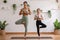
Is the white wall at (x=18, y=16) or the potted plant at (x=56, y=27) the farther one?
the white wall at (x=18, y=16)

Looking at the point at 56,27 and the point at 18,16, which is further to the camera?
the point at 18,16

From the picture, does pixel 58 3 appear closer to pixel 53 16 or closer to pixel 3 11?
pixel 53 16

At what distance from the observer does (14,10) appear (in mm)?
5914

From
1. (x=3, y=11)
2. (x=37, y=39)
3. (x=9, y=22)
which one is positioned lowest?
(x=37, y=39)

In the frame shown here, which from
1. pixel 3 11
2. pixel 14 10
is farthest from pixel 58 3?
pixel 3 11

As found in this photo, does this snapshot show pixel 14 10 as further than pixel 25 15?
Yes

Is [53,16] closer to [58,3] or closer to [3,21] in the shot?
[58,3]

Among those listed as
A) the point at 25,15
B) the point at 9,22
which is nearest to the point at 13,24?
the point at 9,22

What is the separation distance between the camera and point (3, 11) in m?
5.89

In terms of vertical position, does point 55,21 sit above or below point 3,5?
below

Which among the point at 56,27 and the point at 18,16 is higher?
the point at 18,16

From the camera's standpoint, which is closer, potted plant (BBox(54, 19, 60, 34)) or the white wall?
potted plant (BBox(54, 19, 60, 34))

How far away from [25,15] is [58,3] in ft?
5.26

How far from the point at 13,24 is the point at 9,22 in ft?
0.48
